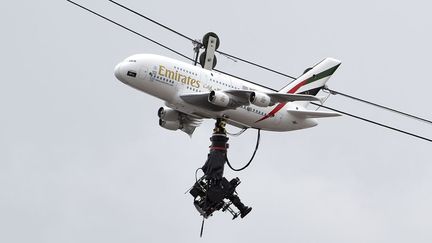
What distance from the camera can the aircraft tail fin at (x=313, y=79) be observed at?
3506 inches

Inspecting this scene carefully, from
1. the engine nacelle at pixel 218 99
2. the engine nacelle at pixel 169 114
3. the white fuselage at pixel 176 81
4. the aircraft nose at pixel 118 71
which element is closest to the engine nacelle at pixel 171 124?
the engine nacelle at pixel 169 114

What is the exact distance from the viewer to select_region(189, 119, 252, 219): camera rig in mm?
80375

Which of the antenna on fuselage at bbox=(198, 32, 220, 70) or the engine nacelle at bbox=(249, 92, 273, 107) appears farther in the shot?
the antenna on fuselage at bbox=(198, 32, 220, 70)

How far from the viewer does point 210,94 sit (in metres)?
78.4

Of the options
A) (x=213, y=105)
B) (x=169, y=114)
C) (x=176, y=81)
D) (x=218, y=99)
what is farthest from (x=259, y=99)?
(x=169, y=114)

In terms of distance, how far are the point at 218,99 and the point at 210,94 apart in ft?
2.04

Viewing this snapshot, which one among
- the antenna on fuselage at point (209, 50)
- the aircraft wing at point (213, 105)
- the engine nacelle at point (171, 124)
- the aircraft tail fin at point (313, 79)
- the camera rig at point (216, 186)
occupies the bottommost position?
the camera rig at point (216, 186)

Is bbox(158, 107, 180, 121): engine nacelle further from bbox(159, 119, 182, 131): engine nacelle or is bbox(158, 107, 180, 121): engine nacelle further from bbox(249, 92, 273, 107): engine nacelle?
bbox(249, 92, 273, 107): engine nacelle

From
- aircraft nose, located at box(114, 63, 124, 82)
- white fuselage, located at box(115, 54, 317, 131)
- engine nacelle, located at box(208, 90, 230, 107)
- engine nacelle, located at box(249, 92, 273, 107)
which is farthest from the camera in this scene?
aircraft nose, located at box(114, 63, 124, 82)

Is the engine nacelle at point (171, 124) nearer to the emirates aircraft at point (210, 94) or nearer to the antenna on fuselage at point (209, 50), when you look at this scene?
the emirates aircraft at point (210, 94)

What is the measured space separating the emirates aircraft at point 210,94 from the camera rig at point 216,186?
1.75 m

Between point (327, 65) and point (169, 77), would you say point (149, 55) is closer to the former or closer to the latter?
point (169, 77)

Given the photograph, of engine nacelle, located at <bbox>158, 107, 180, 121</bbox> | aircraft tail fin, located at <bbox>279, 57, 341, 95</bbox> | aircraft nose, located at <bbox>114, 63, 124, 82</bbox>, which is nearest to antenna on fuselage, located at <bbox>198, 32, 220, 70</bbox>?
engine nacelle, located at <bbox>158, 107, 180, 121</bbox>

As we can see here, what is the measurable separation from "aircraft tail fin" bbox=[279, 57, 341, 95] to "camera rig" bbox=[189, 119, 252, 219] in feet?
31.1
